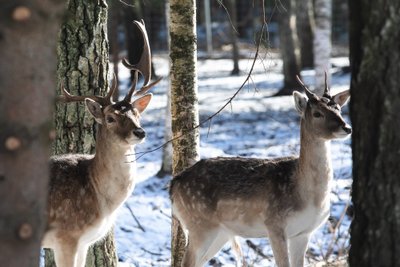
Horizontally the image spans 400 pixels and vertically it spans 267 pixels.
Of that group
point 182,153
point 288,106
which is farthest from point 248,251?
point 288,106

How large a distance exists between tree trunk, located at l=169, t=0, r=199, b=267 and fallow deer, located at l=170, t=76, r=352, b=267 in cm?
38

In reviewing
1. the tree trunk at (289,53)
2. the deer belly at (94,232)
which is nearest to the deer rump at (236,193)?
the deer belly at (94,232)

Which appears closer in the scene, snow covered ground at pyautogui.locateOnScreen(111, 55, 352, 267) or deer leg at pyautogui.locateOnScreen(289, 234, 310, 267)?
deer leg at pyautogui.locateOnScreen(289, 234, 310, 267)

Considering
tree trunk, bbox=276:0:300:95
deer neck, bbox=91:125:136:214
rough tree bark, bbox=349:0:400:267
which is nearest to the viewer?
rough tree bark, bbox=349:0:400:267

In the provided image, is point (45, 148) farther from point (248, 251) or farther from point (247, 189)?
point (248, 251)

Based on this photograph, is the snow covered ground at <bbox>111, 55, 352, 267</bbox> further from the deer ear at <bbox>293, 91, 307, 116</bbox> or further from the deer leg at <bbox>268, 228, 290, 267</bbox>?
the deer leg at <bbox>268, 228, 290, 267</bbox>

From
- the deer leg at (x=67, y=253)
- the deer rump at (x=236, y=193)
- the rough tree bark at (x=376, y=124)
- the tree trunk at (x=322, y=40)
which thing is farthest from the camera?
the tree trunk at (x=322, y=40)

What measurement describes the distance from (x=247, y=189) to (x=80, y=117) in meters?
1.66

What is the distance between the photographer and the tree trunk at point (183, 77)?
→ 301 inches

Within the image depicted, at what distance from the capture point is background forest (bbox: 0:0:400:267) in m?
2.62

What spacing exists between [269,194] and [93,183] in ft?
5.00

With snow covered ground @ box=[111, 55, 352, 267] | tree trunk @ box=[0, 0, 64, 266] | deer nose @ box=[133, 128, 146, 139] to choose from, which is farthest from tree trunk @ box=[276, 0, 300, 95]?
tree trunk @ box=[0, 0, 64, 266]

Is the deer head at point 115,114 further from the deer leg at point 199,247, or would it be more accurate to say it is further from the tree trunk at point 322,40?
the tree trunk at point 322,40

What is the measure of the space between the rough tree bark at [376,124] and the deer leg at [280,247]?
269cm
